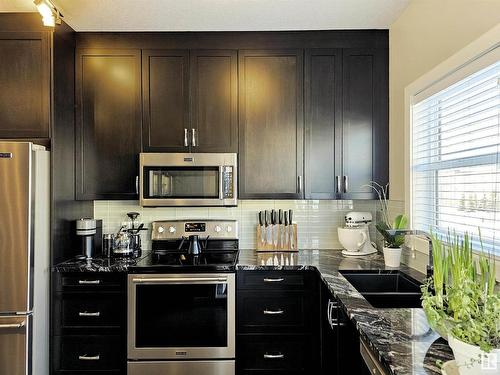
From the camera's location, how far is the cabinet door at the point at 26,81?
2508 mm

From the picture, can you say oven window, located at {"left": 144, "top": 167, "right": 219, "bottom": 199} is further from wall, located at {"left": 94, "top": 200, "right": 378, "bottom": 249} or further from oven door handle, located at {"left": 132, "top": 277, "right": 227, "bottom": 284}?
oven door handle, located at {"left": 132, "top": 277, "right": 227, "bottom": 284}

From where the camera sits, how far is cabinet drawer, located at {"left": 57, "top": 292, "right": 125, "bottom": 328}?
2500 millimetres

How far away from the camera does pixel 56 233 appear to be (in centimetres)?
251

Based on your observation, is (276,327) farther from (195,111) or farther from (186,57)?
(186,57)

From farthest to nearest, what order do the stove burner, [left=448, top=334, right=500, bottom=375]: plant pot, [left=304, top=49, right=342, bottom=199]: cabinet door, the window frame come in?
1. [left=304, top=49, right=342, bottom=199]: cabinet door
2. the stove burner
3. the window frame
4. [left=448, top=334, right=500, bottom=375]: plant pot

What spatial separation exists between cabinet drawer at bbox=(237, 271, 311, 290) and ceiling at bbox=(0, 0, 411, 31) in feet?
5.53

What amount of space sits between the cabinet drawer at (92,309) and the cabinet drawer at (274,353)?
812 millimetres

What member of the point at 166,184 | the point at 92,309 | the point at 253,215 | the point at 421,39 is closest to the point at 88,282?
the point at 92,309

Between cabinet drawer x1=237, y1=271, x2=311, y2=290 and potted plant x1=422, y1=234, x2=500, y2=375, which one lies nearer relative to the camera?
potted plant x1=422, y1=234, x2=500, y2=375

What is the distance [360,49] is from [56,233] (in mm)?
2435

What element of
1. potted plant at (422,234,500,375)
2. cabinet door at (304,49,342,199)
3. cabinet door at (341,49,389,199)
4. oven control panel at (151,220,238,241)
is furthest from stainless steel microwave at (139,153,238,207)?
potted plant at (422,234,500,375)

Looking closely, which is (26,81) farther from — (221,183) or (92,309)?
(92,309)

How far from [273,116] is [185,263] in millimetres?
1204

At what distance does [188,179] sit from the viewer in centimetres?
281
